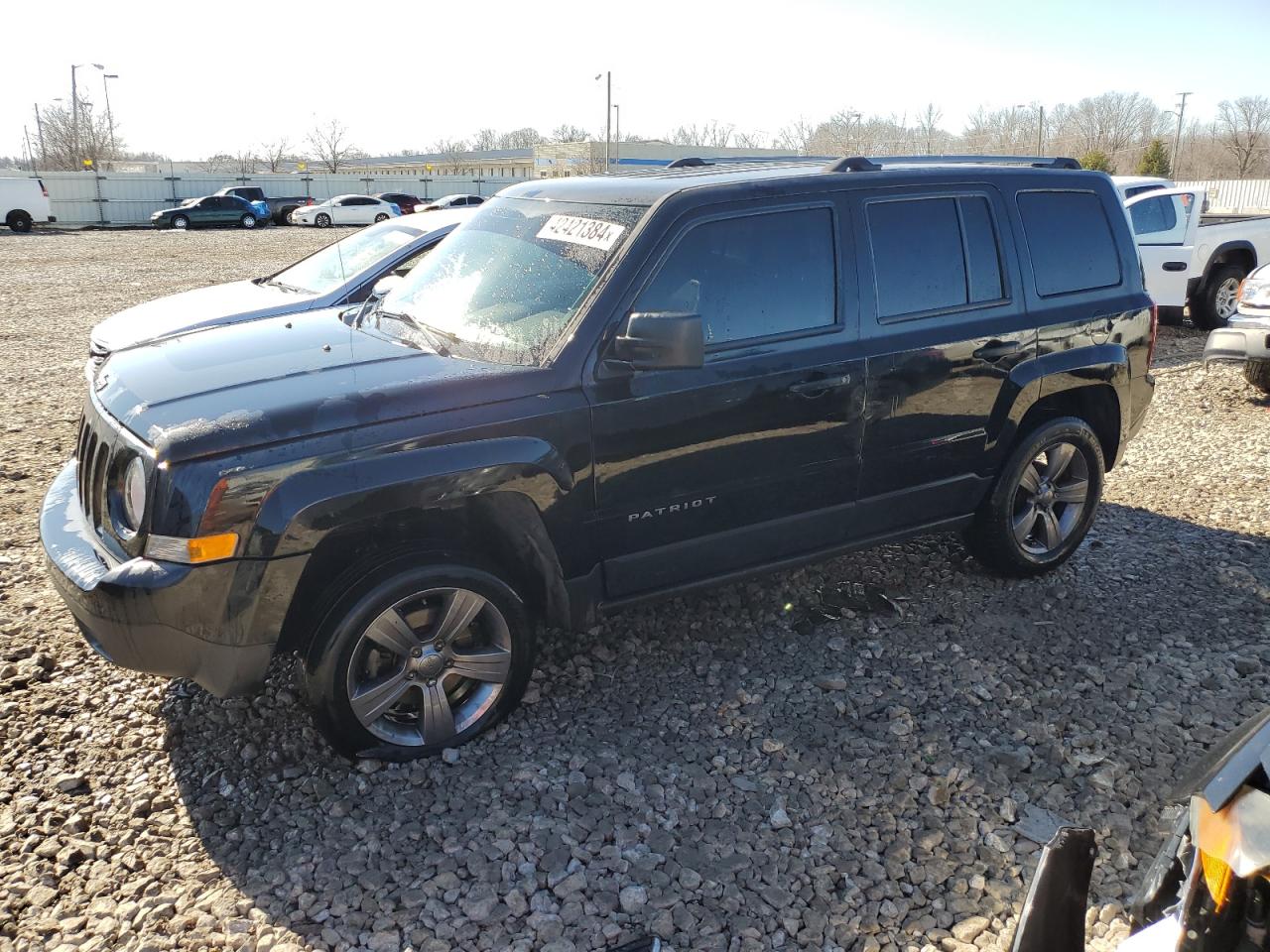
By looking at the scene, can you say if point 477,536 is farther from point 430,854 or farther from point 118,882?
point 118,882

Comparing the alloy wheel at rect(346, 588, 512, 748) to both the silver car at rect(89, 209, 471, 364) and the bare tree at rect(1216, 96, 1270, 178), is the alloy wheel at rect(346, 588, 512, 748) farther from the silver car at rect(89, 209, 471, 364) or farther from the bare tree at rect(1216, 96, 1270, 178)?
the bare tree at rect(1216, 96, 1270, 178)

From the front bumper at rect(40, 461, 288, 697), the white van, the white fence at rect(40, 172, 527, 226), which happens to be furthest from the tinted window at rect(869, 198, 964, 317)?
the white fence at rect(40, 172, 527, 226)

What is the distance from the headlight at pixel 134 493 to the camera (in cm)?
314

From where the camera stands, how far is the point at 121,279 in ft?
64.7

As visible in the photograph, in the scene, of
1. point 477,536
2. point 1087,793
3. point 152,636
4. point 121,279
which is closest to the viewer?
point 152,636

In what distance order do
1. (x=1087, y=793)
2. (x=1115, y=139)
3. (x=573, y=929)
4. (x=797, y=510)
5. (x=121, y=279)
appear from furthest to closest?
1. (x=1115, y=139)
2. (x=121, y=279)
3. (x=797, y=510)
4. (x=1087, y=793)
5. (x=573, y=929)

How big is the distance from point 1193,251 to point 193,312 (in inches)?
430

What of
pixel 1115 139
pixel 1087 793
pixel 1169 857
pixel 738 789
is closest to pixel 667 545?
pixel 738 789

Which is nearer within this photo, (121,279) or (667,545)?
(667,545)

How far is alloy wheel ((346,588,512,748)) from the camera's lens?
3395mm

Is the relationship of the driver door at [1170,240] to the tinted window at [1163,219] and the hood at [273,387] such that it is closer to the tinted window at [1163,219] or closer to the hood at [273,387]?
the tinted window at [1163,219]

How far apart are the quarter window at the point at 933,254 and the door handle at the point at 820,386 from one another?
353mm

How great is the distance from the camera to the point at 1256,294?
8.33m

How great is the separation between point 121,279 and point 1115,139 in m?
94.7
